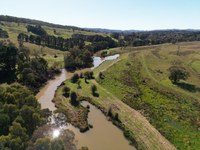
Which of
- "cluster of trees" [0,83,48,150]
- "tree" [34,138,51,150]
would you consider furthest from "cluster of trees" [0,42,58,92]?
"tree" [34,138,51,150]

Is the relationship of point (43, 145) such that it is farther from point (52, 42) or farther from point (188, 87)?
point (52, 42)

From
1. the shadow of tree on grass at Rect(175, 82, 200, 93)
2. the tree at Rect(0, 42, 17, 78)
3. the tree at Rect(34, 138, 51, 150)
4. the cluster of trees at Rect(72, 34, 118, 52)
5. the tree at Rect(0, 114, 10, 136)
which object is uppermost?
the tree at Rect(34, 138, 51, 150)

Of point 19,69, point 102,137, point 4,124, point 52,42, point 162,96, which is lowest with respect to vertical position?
point 52,42

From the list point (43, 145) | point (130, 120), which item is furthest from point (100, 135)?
point (43, 145)

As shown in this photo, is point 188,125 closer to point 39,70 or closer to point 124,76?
point 124,76

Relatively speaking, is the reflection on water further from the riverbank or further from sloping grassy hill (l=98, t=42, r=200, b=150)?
sloping grassy hill (l=98, t=42, r=200, b=150)

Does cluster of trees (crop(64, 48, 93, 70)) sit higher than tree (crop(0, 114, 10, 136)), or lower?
lower
